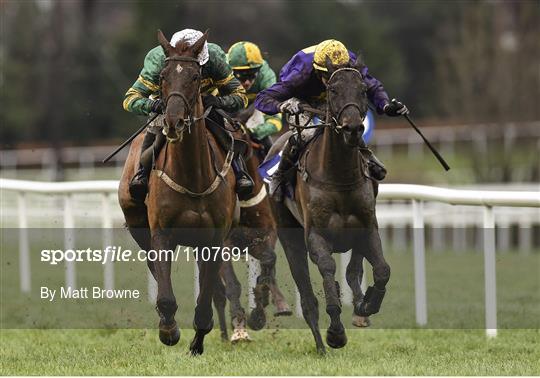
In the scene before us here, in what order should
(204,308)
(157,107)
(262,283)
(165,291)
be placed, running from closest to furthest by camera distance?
(165,291), (157,107), (204,308), (262,283)

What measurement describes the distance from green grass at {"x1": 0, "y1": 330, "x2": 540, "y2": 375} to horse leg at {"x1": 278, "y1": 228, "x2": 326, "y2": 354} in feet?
0.66

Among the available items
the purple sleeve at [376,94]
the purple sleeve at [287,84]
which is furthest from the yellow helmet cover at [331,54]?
the purple sleeve at [376,94]

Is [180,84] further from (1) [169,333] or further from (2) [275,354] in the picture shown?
(2) [275,354]

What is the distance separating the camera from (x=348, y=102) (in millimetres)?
7125

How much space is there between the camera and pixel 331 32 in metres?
31.9

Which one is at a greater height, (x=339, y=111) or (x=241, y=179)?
(x=339, y=111)

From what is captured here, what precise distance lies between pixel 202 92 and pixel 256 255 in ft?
4.33

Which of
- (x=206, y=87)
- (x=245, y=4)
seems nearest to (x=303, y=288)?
(x=206, y=87)

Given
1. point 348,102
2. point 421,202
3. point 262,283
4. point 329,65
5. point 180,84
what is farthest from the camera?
point 421,202

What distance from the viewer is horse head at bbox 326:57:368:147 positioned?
7.07 meters

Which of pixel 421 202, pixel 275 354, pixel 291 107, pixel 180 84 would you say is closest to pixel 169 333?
pixel 275 354

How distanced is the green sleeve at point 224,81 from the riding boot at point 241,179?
334 millimetres
